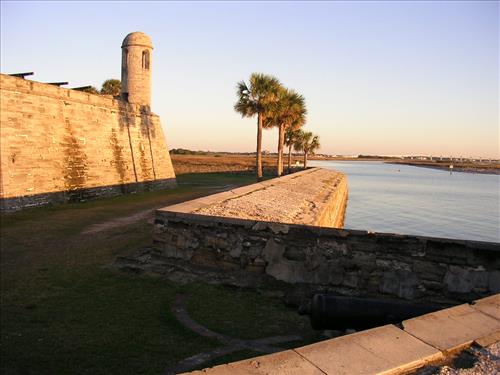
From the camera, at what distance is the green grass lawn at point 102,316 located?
4574 millimetres

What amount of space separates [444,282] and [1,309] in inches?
276

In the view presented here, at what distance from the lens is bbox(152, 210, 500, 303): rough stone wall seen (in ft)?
18.8

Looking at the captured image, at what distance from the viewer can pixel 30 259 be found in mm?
8961

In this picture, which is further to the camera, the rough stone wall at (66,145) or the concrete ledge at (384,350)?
the rough stone wall at (66,145)

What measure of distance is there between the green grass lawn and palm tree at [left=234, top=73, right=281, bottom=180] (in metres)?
19.0

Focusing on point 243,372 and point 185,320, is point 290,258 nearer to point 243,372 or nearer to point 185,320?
point 185,320

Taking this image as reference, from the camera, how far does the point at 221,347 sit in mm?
4766

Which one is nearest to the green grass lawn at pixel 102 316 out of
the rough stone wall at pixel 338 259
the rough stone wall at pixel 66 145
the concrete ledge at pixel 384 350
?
→ the rough stone wall at pixel 338 259

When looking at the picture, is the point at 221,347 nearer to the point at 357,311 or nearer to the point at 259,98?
the point at 357,311

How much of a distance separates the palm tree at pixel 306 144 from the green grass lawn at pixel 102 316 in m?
45.1

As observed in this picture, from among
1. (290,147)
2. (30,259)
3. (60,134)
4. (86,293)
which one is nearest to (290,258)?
(86,293)

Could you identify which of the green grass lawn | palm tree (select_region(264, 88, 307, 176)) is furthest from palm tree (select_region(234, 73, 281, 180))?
the green grass lawn

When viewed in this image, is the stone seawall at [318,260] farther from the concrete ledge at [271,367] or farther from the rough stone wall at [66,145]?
the rough stone wall at [66,145]

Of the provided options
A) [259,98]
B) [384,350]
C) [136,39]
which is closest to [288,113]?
[259,98]
